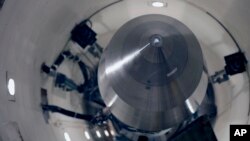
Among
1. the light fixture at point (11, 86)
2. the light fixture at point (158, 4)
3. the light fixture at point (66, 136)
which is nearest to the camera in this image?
the light fixture at point (11, 86)

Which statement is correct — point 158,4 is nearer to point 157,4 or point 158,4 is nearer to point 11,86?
point 157,4

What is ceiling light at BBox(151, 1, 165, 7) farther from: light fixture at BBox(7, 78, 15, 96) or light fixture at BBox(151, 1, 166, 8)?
light fixture at BBox(7, 78, 15, 96)

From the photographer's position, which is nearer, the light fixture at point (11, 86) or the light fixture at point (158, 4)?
the light fixture at point (11, 86)

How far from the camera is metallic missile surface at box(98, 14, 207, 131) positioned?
1.23 metres

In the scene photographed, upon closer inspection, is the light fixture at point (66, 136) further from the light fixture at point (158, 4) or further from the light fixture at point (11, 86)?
the light fixture at point (158, 4)

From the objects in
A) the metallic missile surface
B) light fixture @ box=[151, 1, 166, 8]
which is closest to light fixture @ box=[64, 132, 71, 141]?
the metallic missile surface

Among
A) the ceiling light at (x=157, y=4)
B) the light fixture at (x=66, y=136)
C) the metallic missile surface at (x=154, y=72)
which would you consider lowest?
the light fixture at (x=66, y=136)

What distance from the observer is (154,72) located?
1233 millimetres

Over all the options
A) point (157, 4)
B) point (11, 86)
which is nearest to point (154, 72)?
point (157, 4)

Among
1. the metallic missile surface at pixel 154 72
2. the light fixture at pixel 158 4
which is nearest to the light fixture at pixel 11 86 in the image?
the metallic missile surface at pixel 154 72

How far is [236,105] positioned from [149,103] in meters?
0.26

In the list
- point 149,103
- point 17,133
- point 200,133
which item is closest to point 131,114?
point 149,103

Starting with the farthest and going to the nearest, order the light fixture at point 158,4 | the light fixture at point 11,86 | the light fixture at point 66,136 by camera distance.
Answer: the light fixture at point 158,4 < the light fixture at point 66,136 < the light fixture at point 11,86

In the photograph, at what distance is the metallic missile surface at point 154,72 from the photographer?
123 cm
